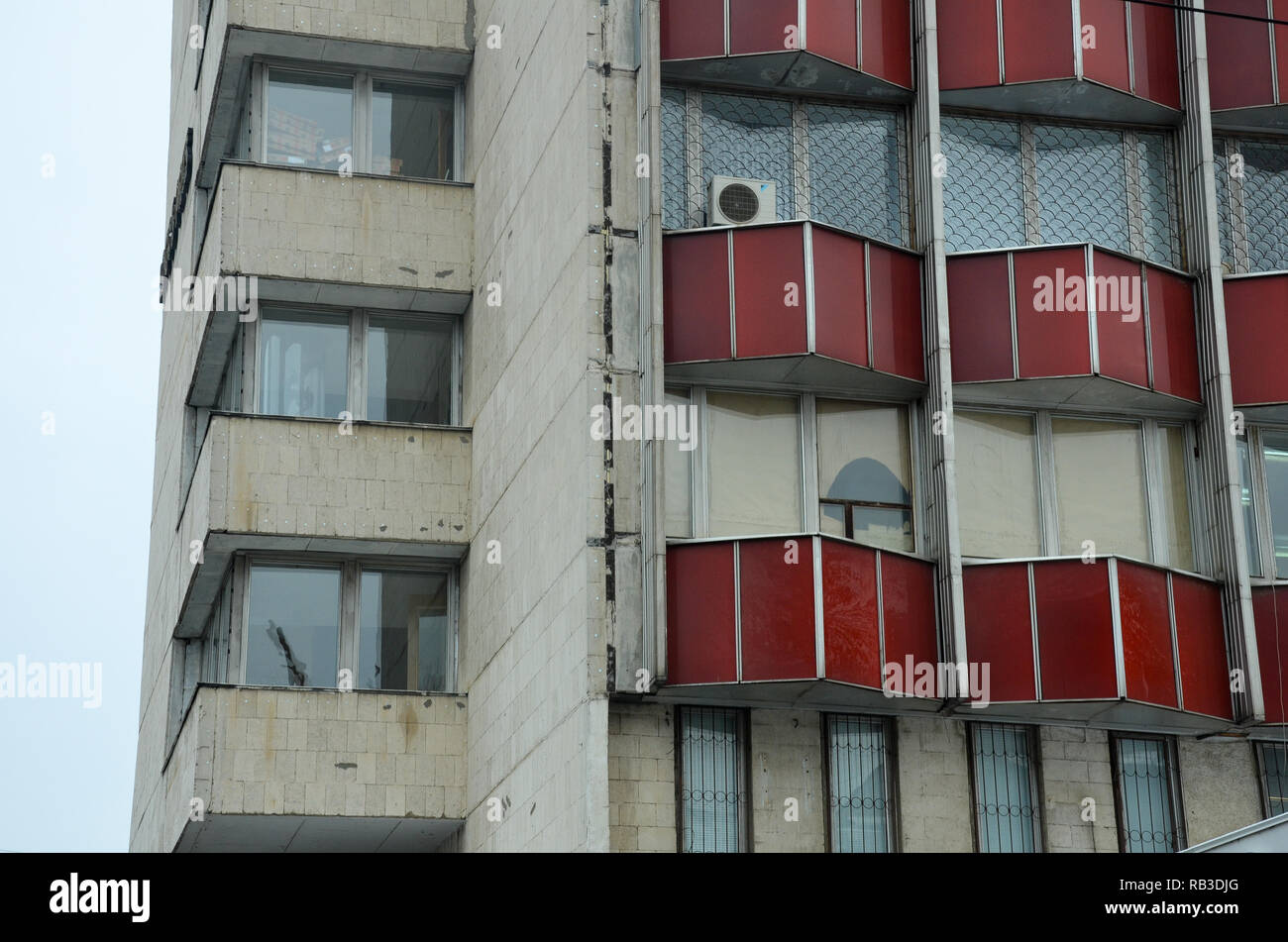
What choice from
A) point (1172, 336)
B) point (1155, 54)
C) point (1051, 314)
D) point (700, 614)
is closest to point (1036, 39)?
point (1155, 54)

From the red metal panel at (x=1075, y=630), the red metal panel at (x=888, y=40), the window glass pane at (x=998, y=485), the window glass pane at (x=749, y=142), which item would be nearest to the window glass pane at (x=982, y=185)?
the red metal panel at (x=888, y=40)

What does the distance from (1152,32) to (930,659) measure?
24.9ft

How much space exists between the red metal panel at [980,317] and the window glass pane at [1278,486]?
3.36 meters

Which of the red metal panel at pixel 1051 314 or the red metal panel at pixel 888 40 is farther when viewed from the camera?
the red metal panel at pixel 888 40

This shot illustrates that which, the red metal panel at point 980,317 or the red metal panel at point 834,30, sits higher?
the red metal panel at point 834,30

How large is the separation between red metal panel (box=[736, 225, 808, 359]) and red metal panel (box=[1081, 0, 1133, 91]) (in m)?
4.03

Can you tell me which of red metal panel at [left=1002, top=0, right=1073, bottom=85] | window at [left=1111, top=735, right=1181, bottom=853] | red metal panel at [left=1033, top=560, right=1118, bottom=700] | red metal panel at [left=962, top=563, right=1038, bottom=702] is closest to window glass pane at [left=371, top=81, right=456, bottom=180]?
red metal panel at [left=1002, top=0, right=1073, bottom=85]

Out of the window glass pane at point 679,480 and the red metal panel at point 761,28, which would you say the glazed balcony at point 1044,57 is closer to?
the red metal panel at point 761,28

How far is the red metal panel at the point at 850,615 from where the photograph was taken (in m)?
18.9

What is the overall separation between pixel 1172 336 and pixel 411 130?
32.4 feet

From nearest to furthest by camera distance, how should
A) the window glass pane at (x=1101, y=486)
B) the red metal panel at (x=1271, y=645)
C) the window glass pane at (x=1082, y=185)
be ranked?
the red metal panel at (x=1271, y=645)
the window glass pane at (x=1101, y=486)
the window glass pane at (x=1082, y=185)
